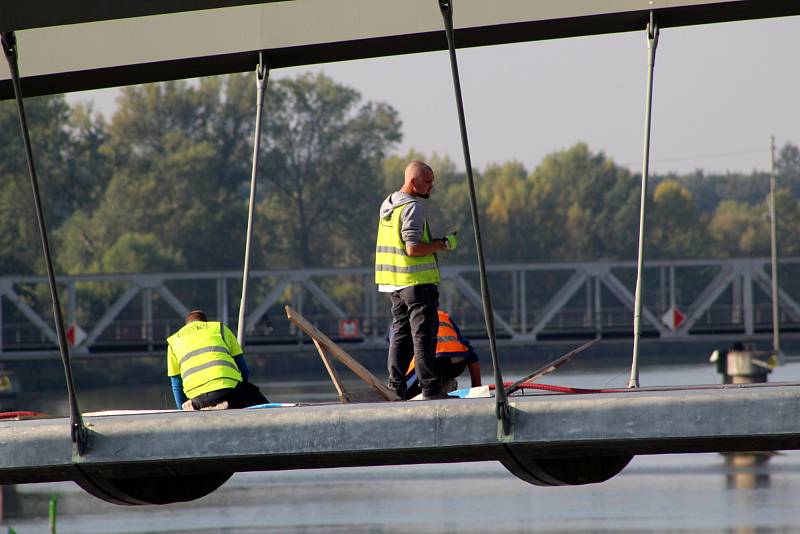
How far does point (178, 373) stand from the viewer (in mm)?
10375

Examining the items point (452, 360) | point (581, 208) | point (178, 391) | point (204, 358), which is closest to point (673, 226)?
point (581, 208)

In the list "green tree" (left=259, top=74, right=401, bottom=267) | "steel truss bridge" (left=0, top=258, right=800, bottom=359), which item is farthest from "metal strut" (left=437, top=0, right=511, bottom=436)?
"green tree" (left=259, top=74, right=401, bottom=267)

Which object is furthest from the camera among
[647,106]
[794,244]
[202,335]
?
[794,244]

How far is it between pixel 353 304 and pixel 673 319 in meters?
40.9

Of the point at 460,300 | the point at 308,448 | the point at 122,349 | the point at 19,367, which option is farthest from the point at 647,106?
the point at 460,300

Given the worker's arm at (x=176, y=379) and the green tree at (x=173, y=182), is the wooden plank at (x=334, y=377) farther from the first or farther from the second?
the green tree at (x=173, y=182)

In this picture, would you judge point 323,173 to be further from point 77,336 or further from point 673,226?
point 77,336

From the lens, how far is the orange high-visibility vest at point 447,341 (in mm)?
10461

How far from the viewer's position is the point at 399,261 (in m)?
9.02

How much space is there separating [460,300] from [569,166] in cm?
1822

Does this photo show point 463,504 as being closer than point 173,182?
Yes

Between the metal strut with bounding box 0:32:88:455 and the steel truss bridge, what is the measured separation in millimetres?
50374

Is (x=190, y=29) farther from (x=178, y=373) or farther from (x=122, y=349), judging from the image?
(x=122, y=349)

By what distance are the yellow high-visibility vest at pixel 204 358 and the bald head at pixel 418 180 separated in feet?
6.38
